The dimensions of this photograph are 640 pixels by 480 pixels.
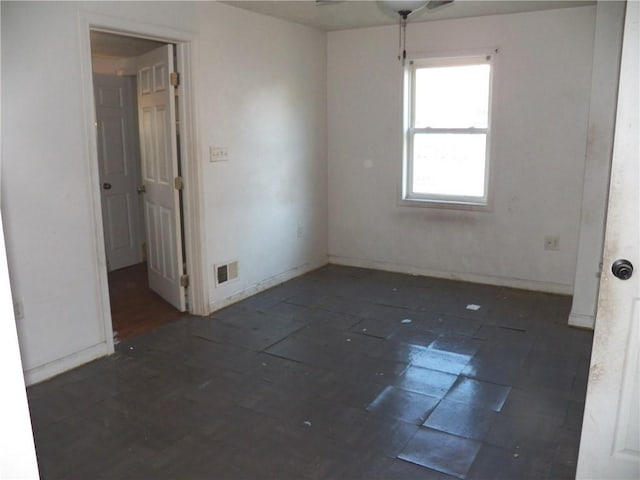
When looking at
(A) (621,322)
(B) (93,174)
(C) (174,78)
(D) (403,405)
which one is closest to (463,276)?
(D) (403,405)

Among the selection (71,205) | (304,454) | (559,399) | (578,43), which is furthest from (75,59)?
(578,43)

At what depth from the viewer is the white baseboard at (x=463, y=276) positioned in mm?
4618

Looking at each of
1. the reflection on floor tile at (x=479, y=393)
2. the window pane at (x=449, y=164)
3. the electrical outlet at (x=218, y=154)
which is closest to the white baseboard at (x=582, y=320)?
the reflection on floor tile at (x=479, y=393)

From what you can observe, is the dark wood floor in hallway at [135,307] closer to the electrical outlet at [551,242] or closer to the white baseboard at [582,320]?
the white baseboard at [582,320]

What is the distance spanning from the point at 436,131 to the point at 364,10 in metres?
1.28

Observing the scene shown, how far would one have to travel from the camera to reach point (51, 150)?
9.82 feet

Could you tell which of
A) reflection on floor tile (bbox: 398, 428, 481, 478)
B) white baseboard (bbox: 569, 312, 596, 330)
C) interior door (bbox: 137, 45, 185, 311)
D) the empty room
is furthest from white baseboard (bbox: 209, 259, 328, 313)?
white baseboard (bbox: 569, 312, 596, 330)

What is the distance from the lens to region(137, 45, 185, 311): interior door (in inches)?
155

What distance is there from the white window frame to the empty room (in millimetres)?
20

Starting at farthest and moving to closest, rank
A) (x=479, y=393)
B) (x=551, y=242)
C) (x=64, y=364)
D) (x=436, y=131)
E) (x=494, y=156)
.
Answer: (x=436, y=131), (x=494, y=156), (x=551, y=242), (x=64, y=364), (x=479, y=393)

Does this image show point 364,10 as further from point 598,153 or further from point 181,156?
point 598,153

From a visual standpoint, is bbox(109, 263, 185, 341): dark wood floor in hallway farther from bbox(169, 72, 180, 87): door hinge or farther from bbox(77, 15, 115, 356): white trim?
bbox(169, 72, 180, 87): door hinge

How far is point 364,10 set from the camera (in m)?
4.30

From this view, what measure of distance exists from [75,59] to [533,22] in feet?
11.3
